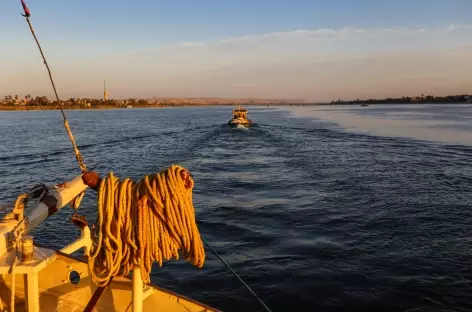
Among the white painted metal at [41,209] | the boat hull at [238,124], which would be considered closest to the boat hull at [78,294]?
the white painted metal at [41,209]

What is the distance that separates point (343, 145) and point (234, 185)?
21.9 metres

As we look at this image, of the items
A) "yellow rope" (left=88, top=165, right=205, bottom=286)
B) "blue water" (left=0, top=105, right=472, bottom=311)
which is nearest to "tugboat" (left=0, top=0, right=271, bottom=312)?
"yellow rope" (left=88, top=165, right=205, bottom=286)

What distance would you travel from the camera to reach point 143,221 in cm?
406

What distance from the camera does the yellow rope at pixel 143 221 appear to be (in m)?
4.07

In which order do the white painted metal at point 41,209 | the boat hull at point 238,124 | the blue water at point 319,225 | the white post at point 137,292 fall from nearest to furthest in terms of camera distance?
1. the white post at point 137,292
2. the white painted metal at point 41,209
3. the blue water at point 319,225
4. the boat hull at point 238,124

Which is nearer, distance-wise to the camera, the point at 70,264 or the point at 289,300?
the point at 70,264

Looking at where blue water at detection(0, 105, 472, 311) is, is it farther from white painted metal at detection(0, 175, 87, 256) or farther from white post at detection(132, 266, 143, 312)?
white post at detection(132, 266, 143, 312)

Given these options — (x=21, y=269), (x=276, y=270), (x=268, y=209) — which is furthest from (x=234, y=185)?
(x=21, y=269)

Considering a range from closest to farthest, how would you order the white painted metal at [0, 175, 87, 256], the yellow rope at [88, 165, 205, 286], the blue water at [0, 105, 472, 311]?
the yellow rope at [88, 165, 205, 286] → the white painted metal at [0, 175, 87, 256] → the blue water at [0, 105, 472, 311]

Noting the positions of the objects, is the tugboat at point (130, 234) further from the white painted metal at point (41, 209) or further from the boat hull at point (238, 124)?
the boat hull at point (238, 124)

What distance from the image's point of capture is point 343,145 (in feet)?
135

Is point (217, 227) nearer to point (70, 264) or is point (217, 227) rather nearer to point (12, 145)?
point (70, 264)

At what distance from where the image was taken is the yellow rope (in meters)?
4.07

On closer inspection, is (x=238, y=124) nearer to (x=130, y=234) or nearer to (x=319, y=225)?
(x=319, y=225)
